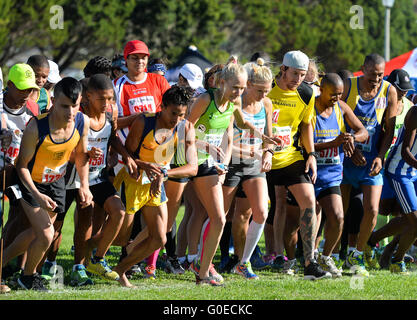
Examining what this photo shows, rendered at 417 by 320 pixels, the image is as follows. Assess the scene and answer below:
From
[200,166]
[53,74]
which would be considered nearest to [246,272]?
[200,166]

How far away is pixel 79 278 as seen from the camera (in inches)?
303

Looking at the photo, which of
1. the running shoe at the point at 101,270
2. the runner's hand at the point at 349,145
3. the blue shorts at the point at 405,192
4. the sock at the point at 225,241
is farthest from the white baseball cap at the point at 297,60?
the running shoe at the point at 101,270

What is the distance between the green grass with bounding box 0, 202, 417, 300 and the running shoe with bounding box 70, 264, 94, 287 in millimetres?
93

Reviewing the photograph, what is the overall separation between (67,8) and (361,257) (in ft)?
79.1

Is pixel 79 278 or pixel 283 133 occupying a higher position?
pixel 283 133

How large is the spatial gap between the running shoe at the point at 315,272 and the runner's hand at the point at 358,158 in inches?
54.2

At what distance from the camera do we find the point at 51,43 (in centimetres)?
3141

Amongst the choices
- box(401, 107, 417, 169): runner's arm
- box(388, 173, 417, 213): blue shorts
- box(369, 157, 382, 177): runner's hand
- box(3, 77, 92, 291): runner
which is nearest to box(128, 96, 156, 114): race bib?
box(3, 77, 92, 291): runner

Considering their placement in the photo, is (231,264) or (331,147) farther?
(231,264)

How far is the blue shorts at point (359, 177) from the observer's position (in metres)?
8.95

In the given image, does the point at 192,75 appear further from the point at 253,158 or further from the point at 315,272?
the point at 315,272

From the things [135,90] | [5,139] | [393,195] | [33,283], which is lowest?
[33,283]

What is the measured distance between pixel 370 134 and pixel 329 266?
5.71 ft

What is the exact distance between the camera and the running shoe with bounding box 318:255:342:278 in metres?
8.21
